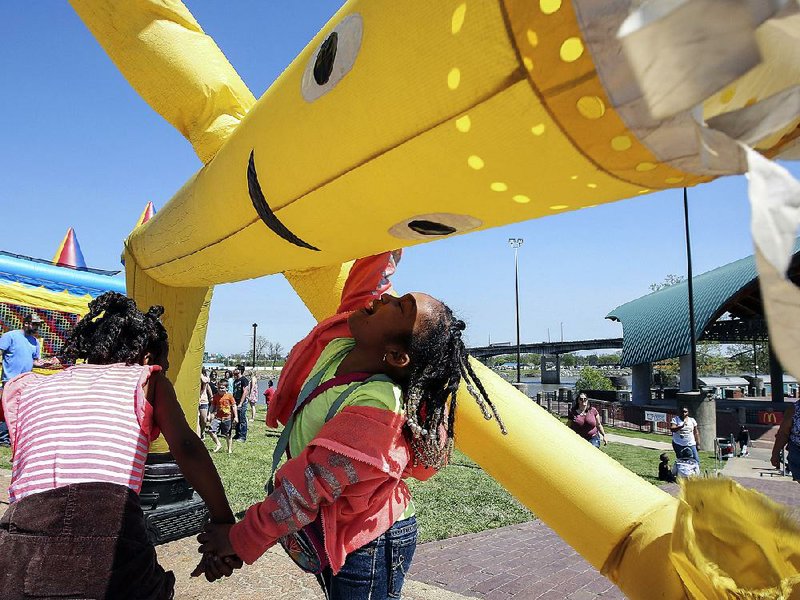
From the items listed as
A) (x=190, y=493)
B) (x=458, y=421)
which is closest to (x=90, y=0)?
(x=458, y=421)

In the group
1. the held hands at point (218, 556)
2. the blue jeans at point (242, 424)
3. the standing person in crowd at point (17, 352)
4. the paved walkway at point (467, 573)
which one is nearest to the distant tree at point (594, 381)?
the blue jeans at point (242, 424)

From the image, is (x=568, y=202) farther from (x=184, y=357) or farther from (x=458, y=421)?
(x=184, y=357)

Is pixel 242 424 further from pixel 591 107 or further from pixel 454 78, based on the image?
pixel 591 107

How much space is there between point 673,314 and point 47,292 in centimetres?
2639

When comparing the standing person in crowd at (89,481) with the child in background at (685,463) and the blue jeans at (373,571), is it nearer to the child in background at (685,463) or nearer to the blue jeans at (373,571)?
the blue jeans at (373,571)

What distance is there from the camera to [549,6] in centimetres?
92

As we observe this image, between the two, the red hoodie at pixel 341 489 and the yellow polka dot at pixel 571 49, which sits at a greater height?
the yellow polka dot at pixel 571 49

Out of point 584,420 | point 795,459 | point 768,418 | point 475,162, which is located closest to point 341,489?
point 475,162

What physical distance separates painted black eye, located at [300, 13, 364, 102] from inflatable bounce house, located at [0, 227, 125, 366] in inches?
258

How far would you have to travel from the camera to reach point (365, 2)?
4.25 feet

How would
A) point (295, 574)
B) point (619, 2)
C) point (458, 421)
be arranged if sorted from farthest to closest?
point (295, 574) < point (458, 421) < point (619, 2)

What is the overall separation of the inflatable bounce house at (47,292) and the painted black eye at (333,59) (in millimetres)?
6543

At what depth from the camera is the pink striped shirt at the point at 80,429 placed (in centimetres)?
155

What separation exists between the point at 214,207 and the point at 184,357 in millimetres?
2051
